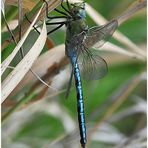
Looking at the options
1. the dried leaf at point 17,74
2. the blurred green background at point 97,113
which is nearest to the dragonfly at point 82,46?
the blurred green background at point 97,113

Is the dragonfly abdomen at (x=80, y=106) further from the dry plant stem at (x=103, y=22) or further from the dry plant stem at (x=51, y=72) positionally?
the dry plant stem at (x=103, y=22)

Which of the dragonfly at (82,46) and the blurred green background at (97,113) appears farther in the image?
the blurred green background at (97,113)

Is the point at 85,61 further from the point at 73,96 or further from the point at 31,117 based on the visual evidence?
the point at 73,96

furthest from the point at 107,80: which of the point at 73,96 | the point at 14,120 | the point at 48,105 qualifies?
the point at 14,120

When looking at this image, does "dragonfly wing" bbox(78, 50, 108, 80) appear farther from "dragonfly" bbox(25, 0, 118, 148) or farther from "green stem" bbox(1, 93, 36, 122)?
"green stem" bbox(1, 93, 36, 122)

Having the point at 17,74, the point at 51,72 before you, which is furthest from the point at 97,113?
the point at 17,74

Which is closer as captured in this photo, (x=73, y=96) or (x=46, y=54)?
(x=46, y=54)
